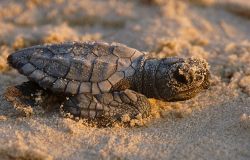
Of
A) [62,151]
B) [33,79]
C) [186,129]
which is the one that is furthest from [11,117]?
[186,129]

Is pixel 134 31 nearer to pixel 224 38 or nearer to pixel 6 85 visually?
pixel 224 38

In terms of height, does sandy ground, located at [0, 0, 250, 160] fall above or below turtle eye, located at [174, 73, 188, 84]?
below

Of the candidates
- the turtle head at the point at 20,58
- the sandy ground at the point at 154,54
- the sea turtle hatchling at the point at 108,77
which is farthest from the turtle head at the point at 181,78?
the turtle head at the point at 20,58

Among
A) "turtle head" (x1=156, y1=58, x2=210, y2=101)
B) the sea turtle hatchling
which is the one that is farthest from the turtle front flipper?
"turtle head" (x1=156, y1=58, x2=210, y2=101)

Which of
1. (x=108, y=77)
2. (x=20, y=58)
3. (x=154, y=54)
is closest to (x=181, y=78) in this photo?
(x=108, y=77)

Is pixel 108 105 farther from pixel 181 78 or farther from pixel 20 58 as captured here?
Answer: pixel 20 58

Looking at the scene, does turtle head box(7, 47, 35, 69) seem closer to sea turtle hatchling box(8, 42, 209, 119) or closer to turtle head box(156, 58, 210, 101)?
sea turtle hatchling box(8, 42, 209, 119)

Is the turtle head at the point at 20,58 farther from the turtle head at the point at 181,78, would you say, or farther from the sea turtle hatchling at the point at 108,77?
the turtle head at the point at 181,78
